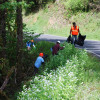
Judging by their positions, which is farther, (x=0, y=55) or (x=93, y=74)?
(x=0, y=55)

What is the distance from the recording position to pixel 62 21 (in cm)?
3450

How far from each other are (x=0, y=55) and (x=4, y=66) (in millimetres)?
774

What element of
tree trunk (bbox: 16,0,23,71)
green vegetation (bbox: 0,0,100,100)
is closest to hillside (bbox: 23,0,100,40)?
green vegetation (bbox: 0,0,100,100)

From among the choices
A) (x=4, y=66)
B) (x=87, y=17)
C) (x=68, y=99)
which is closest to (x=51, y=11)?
(x=87, y=17)

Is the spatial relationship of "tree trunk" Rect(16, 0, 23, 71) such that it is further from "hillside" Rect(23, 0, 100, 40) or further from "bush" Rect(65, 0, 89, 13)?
"bush" Rect(65, 0, 89, 13)

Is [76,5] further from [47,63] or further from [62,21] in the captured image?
[47,63]

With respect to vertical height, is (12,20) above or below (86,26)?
above

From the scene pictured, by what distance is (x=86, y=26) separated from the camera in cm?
2905

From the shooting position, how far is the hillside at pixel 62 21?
1105 inches

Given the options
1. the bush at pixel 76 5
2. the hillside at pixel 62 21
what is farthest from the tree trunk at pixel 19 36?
the bush at pixel 76 5

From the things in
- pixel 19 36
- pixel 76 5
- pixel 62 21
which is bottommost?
pixel 62 21

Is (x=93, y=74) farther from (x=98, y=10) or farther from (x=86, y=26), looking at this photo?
(x=98, y=10)

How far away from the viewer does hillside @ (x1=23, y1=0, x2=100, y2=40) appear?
92.1 ft

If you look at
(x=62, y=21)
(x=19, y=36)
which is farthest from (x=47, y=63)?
(x=62, y=21)
